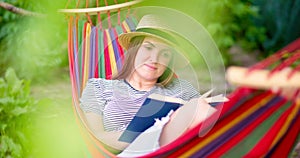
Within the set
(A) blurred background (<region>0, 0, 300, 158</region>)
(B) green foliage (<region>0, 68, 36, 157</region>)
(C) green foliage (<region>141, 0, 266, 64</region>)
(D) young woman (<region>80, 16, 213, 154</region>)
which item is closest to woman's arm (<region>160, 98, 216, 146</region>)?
(D) young woman (<region>80, 16, 213, 154</region>)

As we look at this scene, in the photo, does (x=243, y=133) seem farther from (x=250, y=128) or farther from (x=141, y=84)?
(x=141, y=84)

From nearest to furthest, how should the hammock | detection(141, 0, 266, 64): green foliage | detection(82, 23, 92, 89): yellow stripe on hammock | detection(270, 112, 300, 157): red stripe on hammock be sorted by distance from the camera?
the hammock < detection(270, 112, 300, 157): red stripe on hammock < detection(82, 23, 92, 89): yellow stripe on hammock < detection(141, 0, 266, 64): green foliage

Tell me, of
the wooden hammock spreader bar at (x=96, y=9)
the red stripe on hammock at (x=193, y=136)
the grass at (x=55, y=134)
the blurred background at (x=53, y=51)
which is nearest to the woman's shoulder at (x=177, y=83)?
the red stripe on hammock at (x=193, y=136)

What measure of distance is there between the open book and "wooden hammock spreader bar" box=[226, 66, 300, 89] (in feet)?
1.63

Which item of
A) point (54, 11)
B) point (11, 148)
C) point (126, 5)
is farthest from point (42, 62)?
point (126, 5)

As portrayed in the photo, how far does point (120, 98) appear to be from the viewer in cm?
175

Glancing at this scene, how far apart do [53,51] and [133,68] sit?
2.67 metres

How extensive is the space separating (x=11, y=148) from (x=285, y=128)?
143cm

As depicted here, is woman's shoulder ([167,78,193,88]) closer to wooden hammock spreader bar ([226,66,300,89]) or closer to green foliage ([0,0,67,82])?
wooden hammock spreader bar ([226,66,300,89])

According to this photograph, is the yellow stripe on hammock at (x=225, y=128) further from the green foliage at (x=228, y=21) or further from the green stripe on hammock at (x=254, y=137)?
the green foliage at (x=228, y=21)

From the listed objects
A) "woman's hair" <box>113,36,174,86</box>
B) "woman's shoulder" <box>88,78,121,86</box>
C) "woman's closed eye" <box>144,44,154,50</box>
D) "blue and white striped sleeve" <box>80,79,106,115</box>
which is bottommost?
"blue and white striped sleeve" <box>80,79,106,115</box>

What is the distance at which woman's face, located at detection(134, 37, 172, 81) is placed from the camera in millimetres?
1679

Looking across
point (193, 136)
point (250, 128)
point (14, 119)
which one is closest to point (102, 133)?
point (193, 136)

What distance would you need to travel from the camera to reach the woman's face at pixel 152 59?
1.68m
